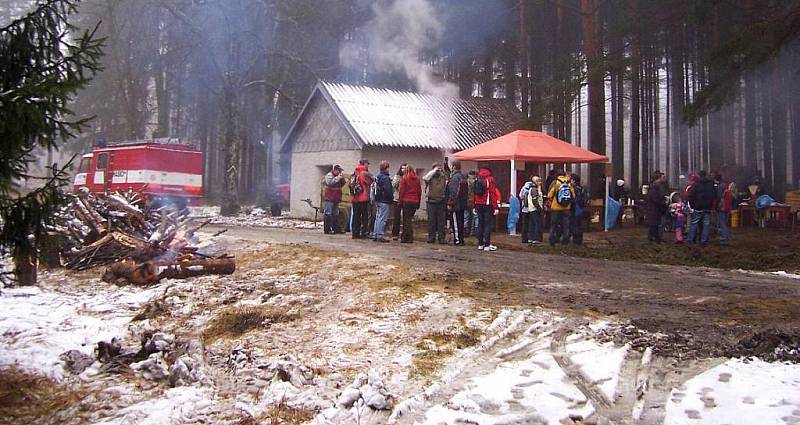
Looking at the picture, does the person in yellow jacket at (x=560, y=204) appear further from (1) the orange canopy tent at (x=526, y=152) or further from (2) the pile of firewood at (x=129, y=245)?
(2) the pile of firewood at (x=129, y=245)

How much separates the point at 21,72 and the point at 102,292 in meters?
4.72

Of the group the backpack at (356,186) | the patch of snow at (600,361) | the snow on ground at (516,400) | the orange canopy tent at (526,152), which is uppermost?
the orange canopy tent at (526,152)

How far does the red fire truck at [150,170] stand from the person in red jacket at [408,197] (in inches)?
433

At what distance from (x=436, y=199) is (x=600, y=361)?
8.52m

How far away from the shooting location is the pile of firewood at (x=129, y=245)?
9789 mm

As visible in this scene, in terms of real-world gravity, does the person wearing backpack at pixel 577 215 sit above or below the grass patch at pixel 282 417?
above

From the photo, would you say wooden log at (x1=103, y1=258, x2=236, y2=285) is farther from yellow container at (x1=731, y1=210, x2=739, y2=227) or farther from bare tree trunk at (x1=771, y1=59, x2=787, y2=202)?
bare tree trunk at (x1=771, y1=59, x2=787, y2=202)

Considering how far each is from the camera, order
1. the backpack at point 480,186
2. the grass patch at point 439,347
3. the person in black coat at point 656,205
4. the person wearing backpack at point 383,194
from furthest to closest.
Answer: the person in black coat at point 656,205 → the person wearing backpack at point 383,194 → the backpack at point 480,186 → the grass patch at point 439,347

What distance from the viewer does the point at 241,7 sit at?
28.0 meters

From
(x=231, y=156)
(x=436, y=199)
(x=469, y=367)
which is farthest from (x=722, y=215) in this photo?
(x=231, y=156)

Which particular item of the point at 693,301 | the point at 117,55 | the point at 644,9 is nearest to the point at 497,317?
the point at 693,301

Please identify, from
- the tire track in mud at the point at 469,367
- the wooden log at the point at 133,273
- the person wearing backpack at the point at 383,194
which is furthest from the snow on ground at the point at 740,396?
the person wearing backpack at the point at 383,194

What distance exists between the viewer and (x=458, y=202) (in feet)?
45.0

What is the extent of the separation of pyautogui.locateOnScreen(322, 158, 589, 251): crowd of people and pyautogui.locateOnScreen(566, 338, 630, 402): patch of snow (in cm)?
732
